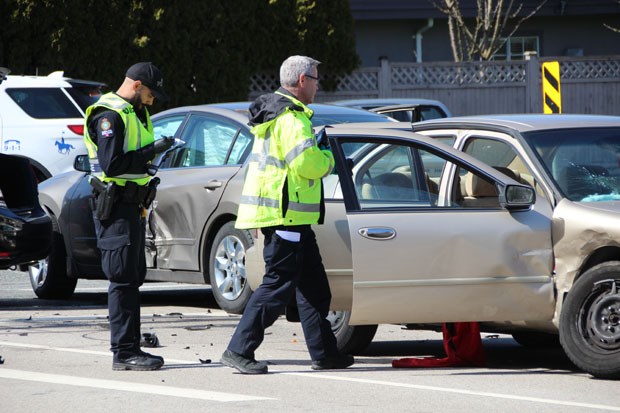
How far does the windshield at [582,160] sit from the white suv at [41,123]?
9.17 m

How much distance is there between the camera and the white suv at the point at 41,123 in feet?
55.0

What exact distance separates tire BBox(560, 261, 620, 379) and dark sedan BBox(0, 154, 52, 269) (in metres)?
4.54

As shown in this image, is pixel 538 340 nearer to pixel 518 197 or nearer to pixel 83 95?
pixel 518 197

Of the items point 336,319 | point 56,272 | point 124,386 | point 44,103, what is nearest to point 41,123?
point 44,103

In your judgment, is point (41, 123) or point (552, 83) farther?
point (552, 83)

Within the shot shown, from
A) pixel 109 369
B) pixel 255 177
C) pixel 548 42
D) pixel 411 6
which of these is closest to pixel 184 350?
pixel 109 369

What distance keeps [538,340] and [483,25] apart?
21.9 m

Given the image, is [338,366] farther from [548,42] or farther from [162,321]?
[548,42]

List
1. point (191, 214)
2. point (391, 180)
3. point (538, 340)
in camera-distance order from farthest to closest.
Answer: point (191, 214)
point (538, 340)
point (391, 180)

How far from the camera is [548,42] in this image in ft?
109

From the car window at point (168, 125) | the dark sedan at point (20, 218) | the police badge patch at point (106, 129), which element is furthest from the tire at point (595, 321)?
the car window at point (168, 125)

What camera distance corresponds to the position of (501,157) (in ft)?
29.2

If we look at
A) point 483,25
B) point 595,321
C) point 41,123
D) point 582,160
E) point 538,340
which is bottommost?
point 538,340

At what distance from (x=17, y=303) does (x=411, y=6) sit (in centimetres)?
2108
